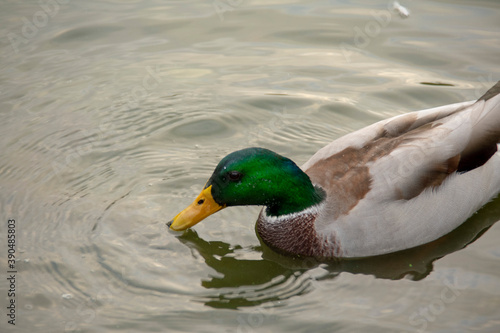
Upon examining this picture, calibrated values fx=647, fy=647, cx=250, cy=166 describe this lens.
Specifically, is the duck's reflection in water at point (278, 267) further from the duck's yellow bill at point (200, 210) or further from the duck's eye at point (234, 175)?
Result: the duck's eye at point (234, 175)

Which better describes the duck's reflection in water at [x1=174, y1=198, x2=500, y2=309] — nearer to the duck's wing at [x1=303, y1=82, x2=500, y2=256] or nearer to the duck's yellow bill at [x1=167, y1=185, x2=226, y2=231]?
the duck's wing at [x1=303, y1=82, x2=500, y2=256]

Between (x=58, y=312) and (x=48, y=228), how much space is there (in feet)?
3.86

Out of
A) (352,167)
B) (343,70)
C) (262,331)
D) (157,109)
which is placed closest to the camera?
(262,331)

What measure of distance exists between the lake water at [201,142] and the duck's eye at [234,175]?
2.41 ft

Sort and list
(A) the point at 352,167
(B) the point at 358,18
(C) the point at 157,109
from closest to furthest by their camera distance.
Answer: (A) the point at 352,167 → (C) the point at 157,109 → (B) the point at 358,18

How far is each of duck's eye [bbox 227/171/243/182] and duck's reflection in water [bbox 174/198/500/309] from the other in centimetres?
73

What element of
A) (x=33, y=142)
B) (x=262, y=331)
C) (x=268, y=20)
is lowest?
(x=262, y=331)

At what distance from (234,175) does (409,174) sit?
1511mm

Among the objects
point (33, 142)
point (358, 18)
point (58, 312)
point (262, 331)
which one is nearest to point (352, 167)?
point (262, 331)

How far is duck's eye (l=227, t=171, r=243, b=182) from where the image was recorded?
17.7 ft

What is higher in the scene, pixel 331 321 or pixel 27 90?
pixel 27 90

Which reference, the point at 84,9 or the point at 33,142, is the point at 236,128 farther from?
the point at 84,9

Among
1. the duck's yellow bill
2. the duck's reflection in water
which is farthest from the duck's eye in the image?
the duck's reflection in water

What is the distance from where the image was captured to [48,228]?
6.02 m
